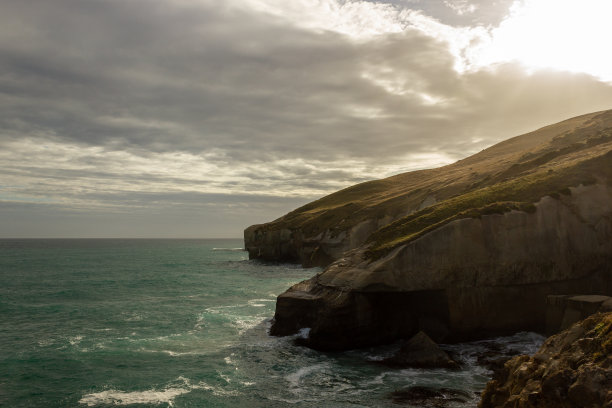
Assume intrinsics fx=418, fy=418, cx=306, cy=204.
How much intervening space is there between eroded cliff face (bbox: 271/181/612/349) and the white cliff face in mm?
70

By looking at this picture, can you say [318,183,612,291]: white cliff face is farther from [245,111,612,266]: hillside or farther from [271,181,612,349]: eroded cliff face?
[245,111,612,266]: hillside

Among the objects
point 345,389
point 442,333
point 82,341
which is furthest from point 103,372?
point 442,333

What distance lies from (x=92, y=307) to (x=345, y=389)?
113 ft

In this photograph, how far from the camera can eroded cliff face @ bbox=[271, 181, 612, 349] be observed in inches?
1115

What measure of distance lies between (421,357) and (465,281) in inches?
293

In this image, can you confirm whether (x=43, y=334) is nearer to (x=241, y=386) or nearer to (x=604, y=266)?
(x=241, y=386)

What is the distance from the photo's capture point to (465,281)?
29000 millimetres

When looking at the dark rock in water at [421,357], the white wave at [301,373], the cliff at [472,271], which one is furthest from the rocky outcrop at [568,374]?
the cliff at [472,271]

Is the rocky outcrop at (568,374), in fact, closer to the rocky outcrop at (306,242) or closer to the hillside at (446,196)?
the hillside at (446,196)

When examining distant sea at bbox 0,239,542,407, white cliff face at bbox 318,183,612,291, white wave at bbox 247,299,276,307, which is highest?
white cliff face at bbox 318,183,612,291

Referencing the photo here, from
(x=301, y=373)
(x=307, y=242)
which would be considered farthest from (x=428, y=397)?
(x=307, y=242)

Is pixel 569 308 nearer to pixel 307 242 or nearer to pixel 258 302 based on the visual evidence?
pixel 258 302

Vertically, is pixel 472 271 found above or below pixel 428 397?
above

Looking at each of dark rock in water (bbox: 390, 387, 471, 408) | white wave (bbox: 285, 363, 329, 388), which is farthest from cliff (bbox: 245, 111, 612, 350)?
dark rock in water (bbox: 390, 387, 471, 408)
